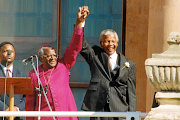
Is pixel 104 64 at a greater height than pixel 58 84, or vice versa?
pixel 104 64

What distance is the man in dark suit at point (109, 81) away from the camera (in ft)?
23.4

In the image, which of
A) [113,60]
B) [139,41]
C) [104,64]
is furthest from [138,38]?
[104,64]

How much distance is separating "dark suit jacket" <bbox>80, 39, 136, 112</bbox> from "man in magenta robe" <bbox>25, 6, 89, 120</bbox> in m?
0.19

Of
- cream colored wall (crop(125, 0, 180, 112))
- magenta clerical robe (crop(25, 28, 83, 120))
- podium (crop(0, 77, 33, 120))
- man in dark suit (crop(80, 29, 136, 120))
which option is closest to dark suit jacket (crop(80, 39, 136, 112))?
man in dark suit (crop(80, 29, 136, 120))

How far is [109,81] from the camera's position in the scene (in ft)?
23.7

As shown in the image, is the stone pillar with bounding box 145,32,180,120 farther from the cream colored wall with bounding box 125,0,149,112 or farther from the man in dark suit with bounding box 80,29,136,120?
the cream colored wall with bounding box 125,0,149,112

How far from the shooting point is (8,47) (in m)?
7.82

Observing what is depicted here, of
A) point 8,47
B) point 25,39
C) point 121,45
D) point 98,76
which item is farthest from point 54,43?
point 98,76

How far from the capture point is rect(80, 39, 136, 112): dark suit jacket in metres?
7.14

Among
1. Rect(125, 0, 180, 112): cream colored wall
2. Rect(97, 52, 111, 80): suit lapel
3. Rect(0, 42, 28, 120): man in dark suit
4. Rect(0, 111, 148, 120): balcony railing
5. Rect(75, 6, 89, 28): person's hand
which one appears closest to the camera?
Rect(0, 111, 148, 120): balcony railing

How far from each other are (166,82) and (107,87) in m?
2.15

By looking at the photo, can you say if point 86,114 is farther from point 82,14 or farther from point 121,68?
point 82,14

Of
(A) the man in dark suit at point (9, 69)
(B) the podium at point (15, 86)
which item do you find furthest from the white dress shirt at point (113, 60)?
(A) the man in dark suit at point (9, 69)

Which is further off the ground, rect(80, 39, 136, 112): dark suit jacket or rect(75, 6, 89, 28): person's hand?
rect(75, 6, 89, 28): person's hand
